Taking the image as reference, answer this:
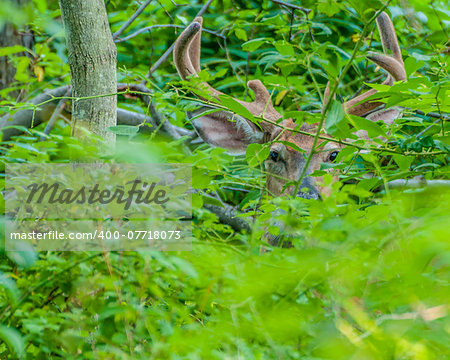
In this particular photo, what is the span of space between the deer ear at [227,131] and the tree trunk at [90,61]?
134 cm

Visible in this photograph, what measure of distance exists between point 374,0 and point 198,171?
0.77 meters

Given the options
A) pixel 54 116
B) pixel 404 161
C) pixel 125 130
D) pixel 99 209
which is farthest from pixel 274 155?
pixel 99 209

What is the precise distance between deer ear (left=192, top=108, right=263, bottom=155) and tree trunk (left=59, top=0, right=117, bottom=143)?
1.34m

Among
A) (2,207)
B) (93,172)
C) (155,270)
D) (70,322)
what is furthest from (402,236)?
(2,207)

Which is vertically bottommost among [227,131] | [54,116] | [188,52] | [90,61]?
[227,131]

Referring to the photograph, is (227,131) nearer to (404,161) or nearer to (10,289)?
(404,161)

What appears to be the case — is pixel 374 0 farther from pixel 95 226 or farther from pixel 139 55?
pixel 139 55

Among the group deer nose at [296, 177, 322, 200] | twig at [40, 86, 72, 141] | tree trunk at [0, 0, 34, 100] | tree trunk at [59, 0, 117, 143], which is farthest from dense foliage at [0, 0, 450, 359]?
tree trunk at [0, 0, 34, 100]

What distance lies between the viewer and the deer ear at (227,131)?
394 cm

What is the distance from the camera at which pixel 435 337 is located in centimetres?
98

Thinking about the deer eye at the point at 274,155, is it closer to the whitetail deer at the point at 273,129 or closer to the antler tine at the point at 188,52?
the whitetail deer at the point at 273,129

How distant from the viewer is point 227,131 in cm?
404

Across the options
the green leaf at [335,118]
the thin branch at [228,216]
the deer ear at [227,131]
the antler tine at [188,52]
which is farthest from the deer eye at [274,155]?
the green leaf at [335,118]

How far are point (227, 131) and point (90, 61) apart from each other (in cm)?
163
